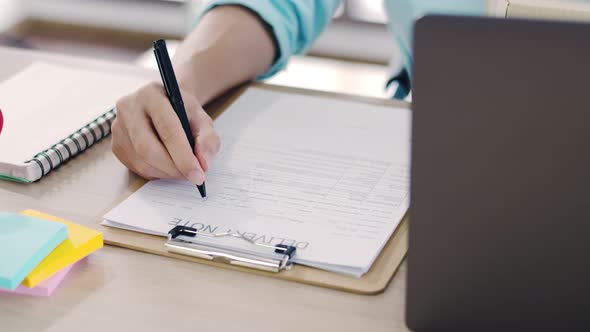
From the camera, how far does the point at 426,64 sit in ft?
1.49

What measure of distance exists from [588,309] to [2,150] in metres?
0.66

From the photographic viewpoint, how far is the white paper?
0.87m

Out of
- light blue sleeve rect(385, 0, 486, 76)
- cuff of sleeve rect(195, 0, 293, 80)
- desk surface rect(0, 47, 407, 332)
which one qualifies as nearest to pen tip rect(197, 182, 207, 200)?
desk surface rect(0, 47, 407, 332)

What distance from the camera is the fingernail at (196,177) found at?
29.9 inches

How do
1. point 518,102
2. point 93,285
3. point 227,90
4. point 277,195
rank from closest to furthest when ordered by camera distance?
point 518,102 → point 93,285 → point 277,195 → point 227,90

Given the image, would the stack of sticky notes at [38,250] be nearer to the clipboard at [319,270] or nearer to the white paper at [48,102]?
the clipboard at [319,270]

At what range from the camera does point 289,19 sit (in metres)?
1.16

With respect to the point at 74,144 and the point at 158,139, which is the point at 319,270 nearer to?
the point at 158,139

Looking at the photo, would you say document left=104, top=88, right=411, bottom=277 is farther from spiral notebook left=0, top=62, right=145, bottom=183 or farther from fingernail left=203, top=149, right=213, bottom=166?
spiral notebook left=0, top=62, right=145, bottom=183

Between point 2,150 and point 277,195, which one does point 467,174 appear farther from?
→ point 2,150

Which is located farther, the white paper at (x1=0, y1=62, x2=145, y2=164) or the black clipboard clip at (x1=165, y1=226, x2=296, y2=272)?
the white paper at (x1=0, y1=62, x2=145, y2=164)

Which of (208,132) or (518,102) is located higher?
(518,102)

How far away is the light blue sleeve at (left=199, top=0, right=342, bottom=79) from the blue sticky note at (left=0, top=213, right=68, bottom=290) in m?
0.55

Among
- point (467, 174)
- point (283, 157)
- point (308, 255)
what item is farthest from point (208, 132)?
point (467, 174)
